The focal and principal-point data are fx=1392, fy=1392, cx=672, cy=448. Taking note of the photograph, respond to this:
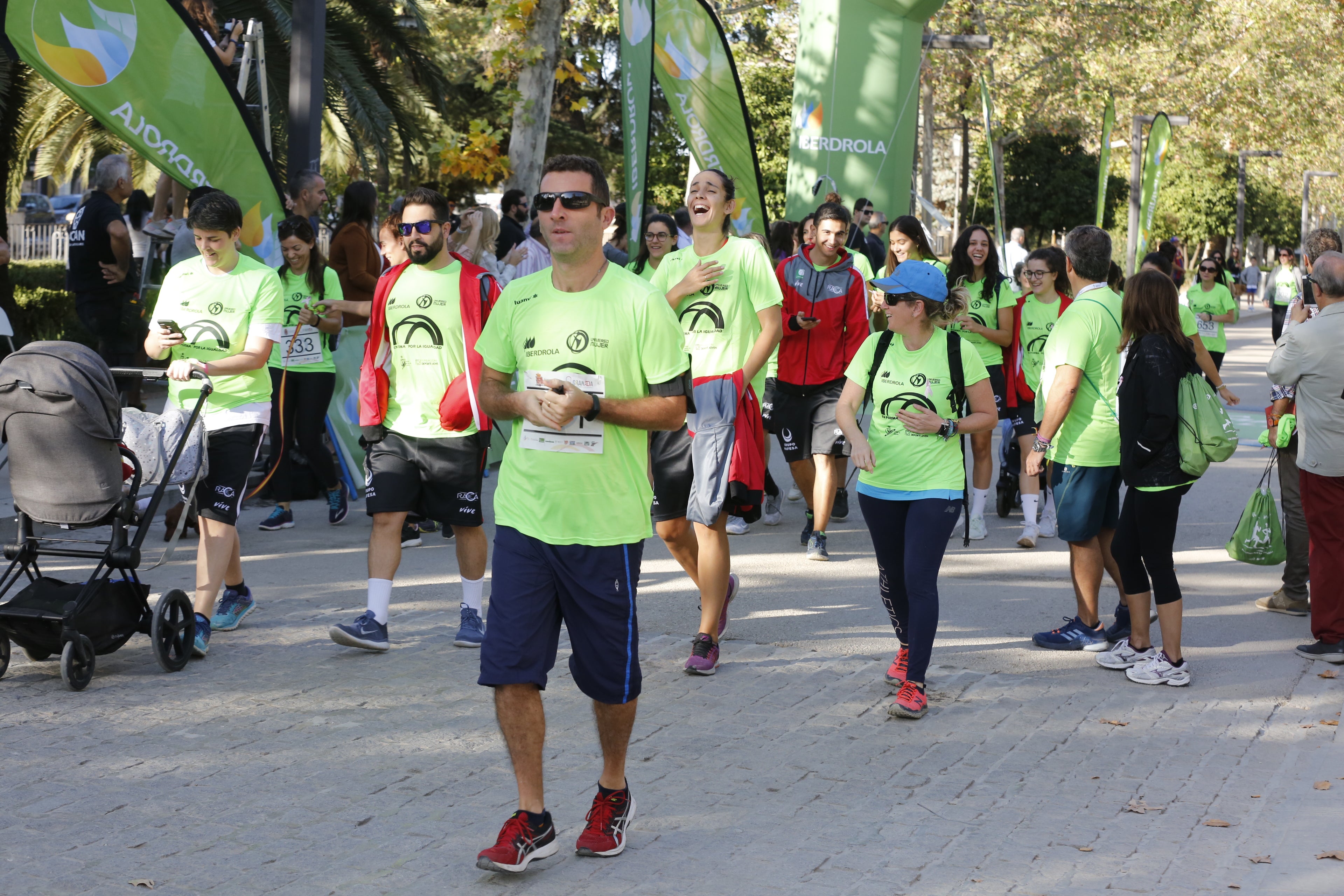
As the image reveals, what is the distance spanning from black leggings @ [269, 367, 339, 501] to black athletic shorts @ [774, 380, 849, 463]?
2.94 m

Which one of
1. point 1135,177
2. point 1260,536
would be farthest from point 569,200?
point 1135,177

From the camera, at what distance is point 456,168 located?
632 inches

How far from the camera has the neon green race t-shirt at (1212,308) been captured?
47.9 feet

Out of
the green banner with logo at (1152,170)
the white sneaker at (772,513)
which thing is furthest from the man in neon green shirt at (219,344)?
the green banner with logo at (1152,170)

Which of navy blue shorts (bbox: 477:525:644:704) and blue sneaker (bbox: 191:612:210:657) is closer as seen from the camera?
navy blue shorts (bbox: 477:525:644:704)

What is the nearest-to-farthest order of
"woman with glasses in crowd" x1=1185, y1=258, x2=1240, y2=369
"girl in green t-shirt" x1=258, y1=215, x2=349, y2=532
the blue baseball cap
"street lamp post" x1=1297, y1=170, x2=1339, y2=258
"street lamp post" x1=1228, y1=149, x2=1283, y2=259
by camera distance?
the blue baseball cap, "girl in green t-shirt" x1=258, y1=215, x2=349, y2=532, "woman with glasses in crowd" x1=1185, y1=258, x2=1240, y2=369, "street lamp post" x1=1228, y1=149, x2=1283, y2=259, "street lamp post" x1=1297, y1=170, x2=1339, y2=258

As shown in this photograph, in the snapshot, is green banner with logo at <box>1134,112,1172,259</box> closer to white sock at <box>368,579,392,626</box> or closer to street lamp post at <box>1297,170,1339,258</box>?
white sock at <box>368,579,392,626</box>

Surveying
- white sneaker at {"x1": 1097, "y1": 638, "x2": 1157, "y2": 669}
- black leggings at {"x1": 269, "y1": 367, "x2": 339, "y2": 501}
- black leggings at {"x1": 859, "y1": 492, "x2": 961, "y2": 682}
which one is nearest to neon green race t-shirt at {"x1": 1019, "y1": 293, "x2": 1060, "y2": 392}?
white sneaker at {"x1": 1097, "y1": 638, "x2": 1157, "y2": 669}

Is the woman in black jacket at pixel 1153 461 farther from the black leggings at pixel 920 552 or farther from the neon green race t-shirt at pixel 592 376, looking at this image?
the neon green race t-shirt at pixel 592 376

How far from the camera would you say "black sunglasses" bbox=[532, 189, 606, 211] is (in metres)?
3.97

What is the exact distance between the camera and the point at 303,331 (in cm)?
884

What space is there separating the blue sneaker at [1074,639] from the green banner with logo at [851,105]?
7054 millimetres

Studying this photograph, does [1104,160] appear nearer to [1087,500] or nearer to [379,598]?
[1087,500]

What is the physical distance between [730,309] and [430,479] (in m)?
1.55
